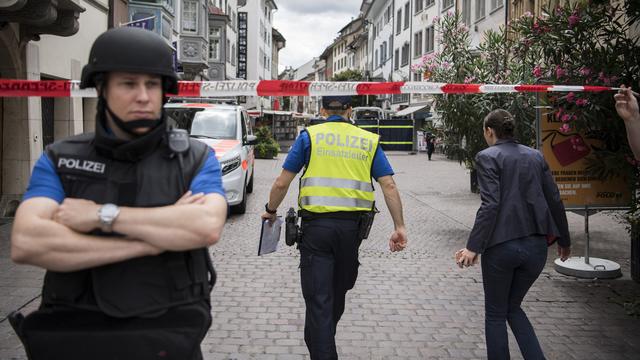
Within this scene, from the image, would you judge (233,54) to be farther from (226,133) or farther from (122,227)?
(122,227)

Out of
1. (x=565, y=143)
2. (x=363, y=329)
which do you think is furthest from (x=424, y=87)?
(x=363, y=329)

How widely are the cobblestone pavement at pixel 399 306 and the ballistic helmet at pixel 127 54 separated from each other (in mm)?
2936

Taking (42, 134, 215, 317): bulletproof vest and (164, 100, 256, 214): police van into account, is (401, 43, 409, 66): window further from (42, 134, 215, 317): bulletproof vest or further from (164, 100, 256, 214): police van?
(42, 134, 215, 317): bulletproof vest

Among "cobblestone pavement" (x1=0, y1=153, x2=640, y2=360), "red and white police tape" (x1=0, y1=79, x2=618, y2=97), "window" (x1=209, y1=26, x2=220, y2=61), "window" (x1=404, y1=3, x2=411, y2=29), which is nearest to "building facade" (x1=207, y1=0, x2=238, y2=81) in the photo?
"window" (x1=209, y1=26, x2=220, y2=61)

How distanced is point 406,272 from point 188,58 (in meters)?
25.3

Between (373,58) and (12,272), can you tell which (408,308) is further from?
(373,58)

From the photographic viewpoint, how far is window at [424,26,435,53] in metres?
41.7

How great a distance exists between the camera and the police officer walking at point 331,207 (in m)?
3.95

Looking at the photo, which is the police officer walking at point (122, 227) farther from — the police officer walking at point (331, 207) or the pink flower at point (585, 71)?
the pink flower at point (585, 71)

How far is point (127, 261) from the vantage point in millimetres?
2094

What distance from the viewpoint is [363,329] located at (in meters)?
5.33

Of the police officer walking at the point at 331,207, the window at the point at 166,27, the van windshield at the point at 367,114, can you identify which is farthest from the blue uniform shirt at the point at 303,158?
the van windshield at the point at 367,114

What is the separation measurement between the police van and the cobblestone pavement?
1.38m

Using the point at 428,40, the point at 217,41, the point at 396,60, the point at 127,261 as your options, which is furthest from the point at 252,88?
the point at 396,60
